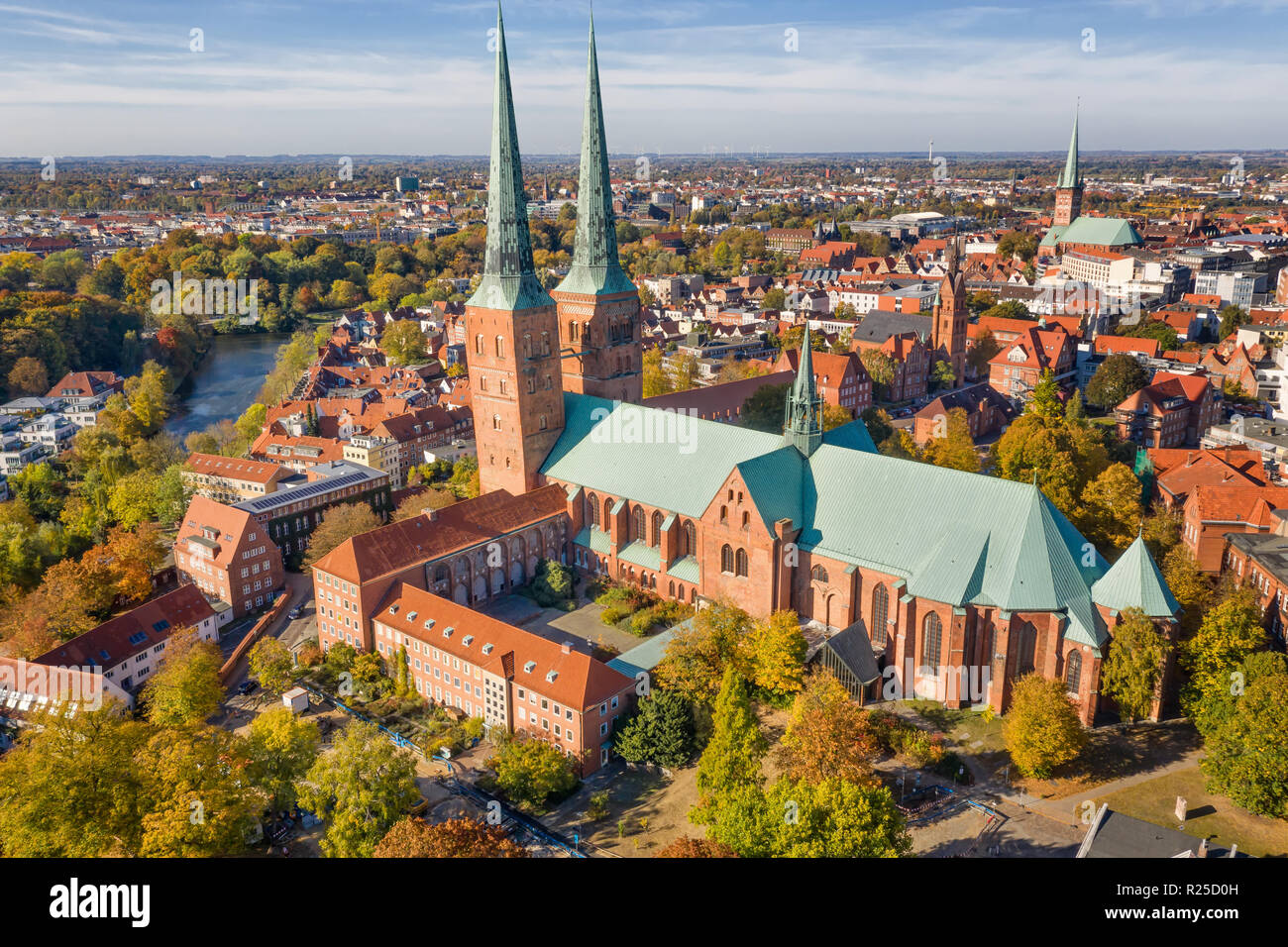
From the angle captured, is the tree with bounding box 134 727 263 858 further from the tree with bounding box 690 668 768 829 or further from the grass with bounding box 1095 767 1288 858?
the grass with bounding box 1095 767 1288 858

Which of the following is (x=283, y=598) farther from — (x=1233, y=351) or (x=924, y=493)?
(x=1233, y=351)

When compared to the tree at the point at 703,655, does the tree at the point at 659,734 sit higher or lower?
lower

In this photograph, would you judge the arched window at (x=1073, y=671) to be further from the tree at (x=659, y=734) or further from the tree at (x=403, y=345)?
the tree at (x=403, y=345)

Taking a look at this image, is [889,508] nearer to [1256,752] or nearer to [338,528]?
[1256,752]

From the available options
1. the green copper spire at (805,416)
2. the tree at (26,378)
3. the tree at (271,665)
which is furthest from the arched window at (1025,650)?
the tree at (26,378)

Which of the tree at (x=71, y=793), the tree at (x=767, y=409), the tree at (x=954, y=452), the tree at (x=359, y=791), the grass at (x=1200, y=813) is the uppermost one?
the tree at (x=767, y=409)

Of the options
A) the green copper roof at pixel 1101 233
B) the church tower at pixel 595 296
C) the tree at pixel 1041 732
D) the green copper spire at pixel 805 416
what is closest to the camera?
the tree at pixel 1041 732

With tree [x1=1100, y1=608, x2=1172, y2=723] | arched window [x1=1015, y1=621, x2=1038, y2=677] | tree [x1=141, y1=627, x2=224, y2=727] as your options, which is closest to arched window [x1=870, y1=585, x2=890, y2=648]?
arched window [x1=1015, y1=621, x2=1038, y2=677]
